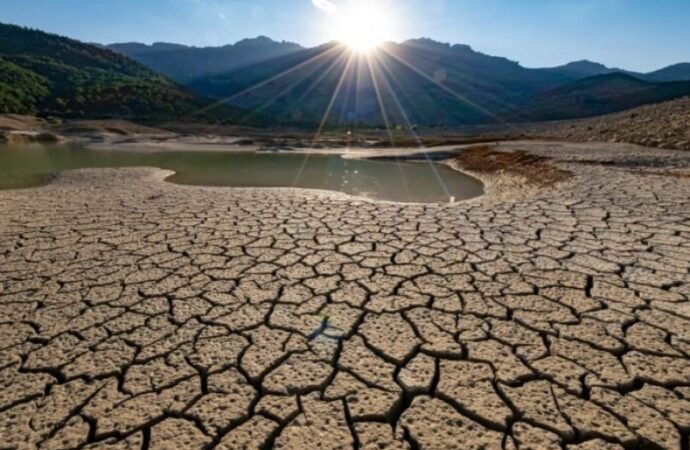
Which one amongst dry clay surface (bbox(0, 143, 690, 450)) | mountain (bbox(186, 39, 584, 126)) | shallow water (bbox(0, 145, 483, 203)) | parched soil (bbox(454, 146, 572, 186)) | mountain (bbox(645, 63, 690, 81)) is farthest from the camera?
mountain (bbox(645, 63, 690, 81))

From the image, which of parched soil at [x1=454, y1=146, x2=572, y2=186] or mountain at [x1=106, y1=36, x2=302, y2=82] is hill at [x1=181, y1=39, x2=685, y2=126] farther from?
parched soil at [x1=454, y1=146, x2=572, y2=186]

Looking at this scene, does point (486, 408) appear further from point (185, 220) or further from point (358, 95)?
point (358, 95)

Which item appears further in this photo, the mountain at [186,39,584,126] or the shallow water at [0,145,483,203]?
the mountain at [186,39,584,126]

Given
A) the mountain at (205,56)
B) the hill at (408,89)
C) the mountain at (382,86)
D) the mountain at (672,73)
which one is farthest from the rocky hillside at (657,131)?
the mountain at (672,73)

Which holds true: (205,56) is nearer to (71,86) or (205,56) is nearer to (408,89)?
(408,89)

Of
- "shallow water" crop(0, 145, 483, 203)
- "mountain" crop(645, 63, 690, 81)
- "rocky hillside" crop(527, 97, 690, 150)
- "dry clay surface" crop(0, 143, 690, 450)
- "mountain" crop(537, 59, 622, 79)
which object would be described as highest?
"mountain" crop(537, 59, 622, 79)

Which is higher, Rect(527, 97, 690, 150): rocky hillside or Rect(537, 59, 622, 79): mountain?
Rect(537, 59, 622, 79): mountain

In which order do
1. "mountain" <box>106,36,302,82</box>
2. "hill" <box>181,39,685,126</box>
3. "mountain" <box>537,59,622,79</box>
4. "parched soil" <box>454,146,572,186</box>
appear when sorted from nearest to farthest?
"parched soil" <box>454,146,572,186</box>, "hill" <box>181,39,685,126</box>, "mountain" <box>106,36,302,82</box>, "mountain" <box>537,59,622,79</box>

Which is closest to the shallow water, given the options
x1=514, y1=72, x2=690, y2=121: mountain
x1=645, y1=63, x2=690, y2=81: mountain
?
x1=514, y1=72, x2=690, y2=121: mountain
